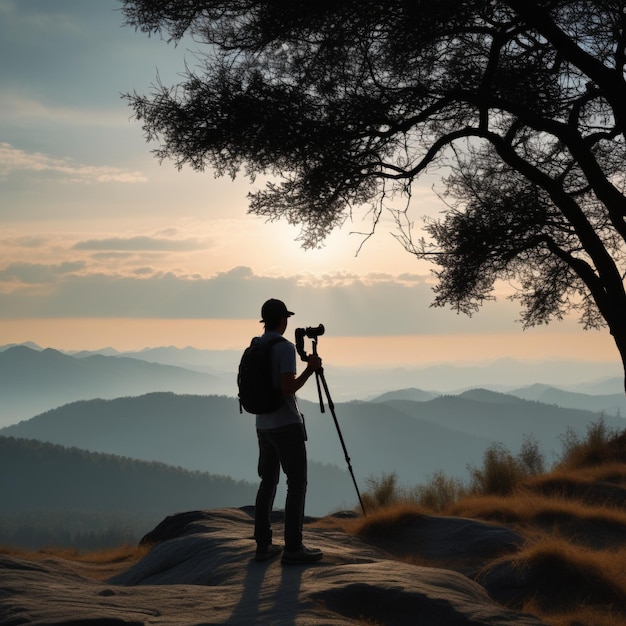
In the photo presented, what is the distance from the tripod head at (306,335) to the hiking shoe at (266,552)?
1940mm

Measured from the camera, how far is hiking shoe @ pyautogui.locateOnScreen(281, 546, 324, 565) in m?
7.41

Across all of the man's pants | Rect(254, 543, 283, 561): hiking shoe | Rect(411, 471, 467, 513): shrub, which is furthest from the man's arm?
Rect(411, 471, 467, 513): shrub

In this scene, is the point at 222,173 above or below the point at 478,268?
above

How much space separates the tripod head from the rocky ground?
206 cm

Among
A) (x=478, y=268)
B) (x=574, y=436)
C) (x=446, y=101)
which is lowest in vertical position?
(x=574, y=436)

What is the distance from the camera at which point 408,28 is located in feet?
37.2

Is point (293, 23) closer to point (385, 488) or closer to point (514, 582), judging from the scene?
point (385, 488)

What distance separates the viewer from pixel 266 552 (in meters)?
7.79

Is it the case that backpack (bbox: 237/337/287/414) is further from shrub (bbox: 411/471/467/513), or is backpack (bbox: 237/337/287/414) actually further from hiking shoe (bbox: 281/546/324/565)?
shrub (bbox: 411/471/467/513)

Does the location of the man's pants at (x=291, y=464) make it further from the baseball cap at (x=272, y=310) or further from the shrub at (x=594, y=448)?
the shrub at (x=594, y=448)

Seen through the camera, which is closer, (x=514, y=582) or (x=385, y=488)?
(x=514, y=582)

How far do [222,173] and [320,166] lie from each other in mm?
1864

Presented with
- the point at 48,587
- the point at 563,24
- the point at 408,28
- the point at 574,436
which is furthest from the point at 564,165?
the point at 48,587

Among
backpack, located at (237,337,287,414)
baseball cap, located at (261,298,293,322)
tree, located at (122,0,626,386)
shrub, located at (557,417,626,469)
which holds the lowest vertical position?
shrub, located at (557,417,626,469)
